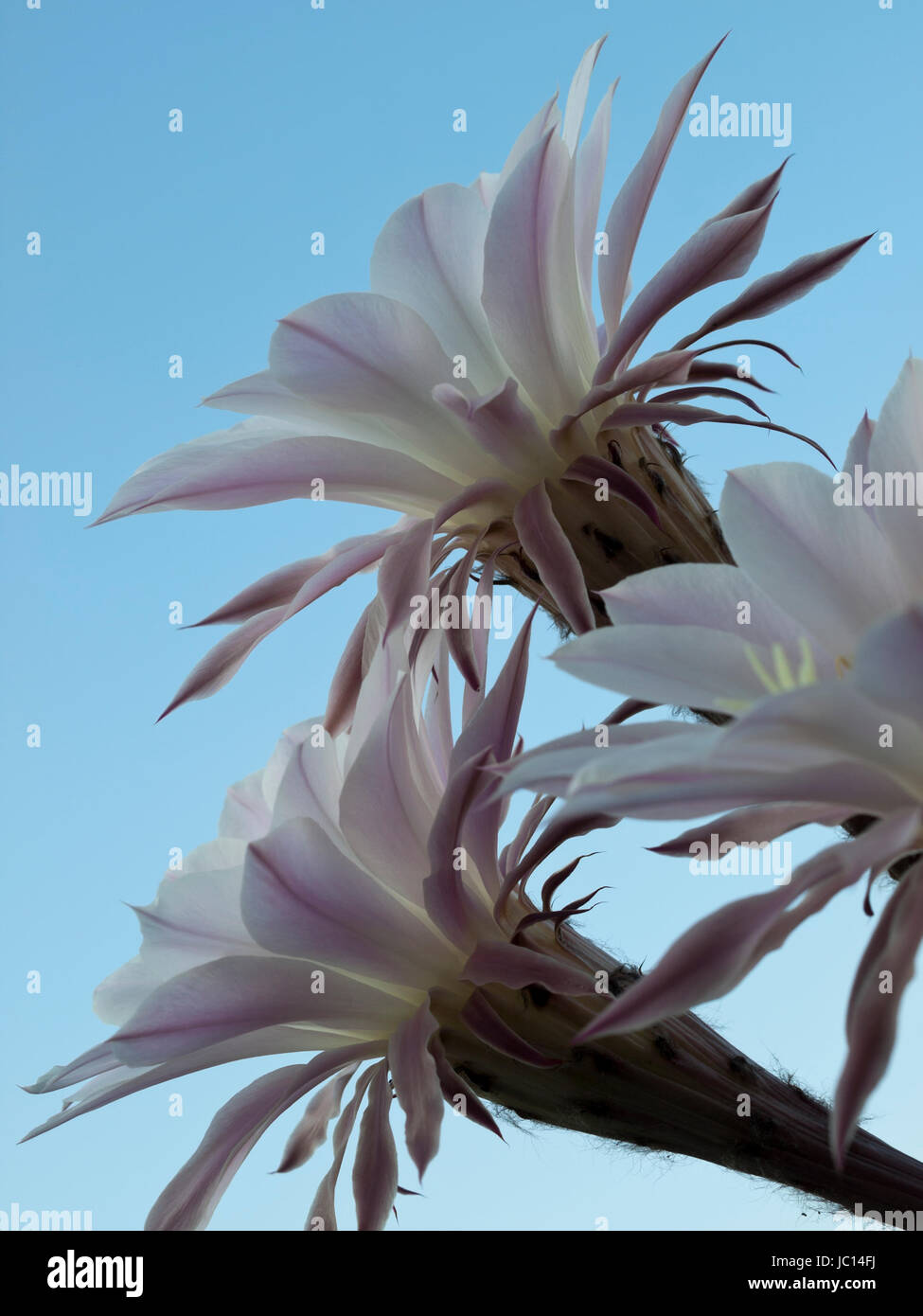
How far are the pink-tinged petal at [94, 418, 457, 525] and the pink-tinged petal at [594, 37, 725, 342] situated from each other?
10 centimetres

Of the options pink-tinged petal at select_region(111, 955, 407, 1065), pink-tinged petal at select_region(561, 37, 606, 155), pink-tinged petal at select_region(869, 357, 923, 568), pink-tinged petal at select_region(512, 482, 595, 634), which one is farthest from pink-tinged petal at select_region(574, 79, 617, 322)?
pink-tinged petal at select_region(111, 955, 407, 1065)

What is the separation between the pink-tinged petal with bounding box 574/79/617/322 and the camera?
563mm

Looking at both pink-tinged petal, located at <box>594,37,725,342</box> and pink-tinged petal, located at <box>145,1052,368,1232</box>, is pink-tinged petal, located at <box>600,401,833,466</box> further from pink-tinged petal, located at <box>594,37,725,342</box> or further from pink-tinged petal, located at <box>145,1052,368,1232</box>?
pink-tinged petal, located at <box>145,1052,368,1232</box>

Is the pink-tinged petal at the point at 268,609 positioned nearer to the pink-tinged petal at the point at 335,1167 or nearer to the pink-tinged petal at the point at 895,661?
the pink-tinged petal at the point at 335,1167

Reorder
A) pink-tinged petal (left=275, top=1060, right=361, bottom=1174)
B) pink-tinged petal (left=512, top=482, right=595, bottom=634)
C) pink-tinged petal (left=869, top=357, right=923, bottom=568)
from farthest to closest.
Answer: pink-tinged petal (left=275, top=1060, right=361, bottom=1174) → pink-tinged petal (left=512, top=482, right=595, bottom=634) → pink-tinged petal (left=869, top=357, right=923, bottom=568)

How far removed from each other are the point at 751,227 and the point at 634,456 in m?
0.12

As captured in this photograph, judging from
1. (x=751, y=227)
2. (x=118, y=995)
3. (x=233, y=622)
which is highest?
(x=751, y=227)

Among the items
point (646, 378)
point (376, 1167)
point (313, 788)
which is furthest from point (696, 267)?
point (376, 1167)

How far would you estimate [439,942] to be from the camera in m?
0.52

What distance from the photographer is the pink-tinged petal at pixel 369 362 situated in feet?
1.68

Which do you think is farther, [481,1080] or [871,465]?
[481,1080]
